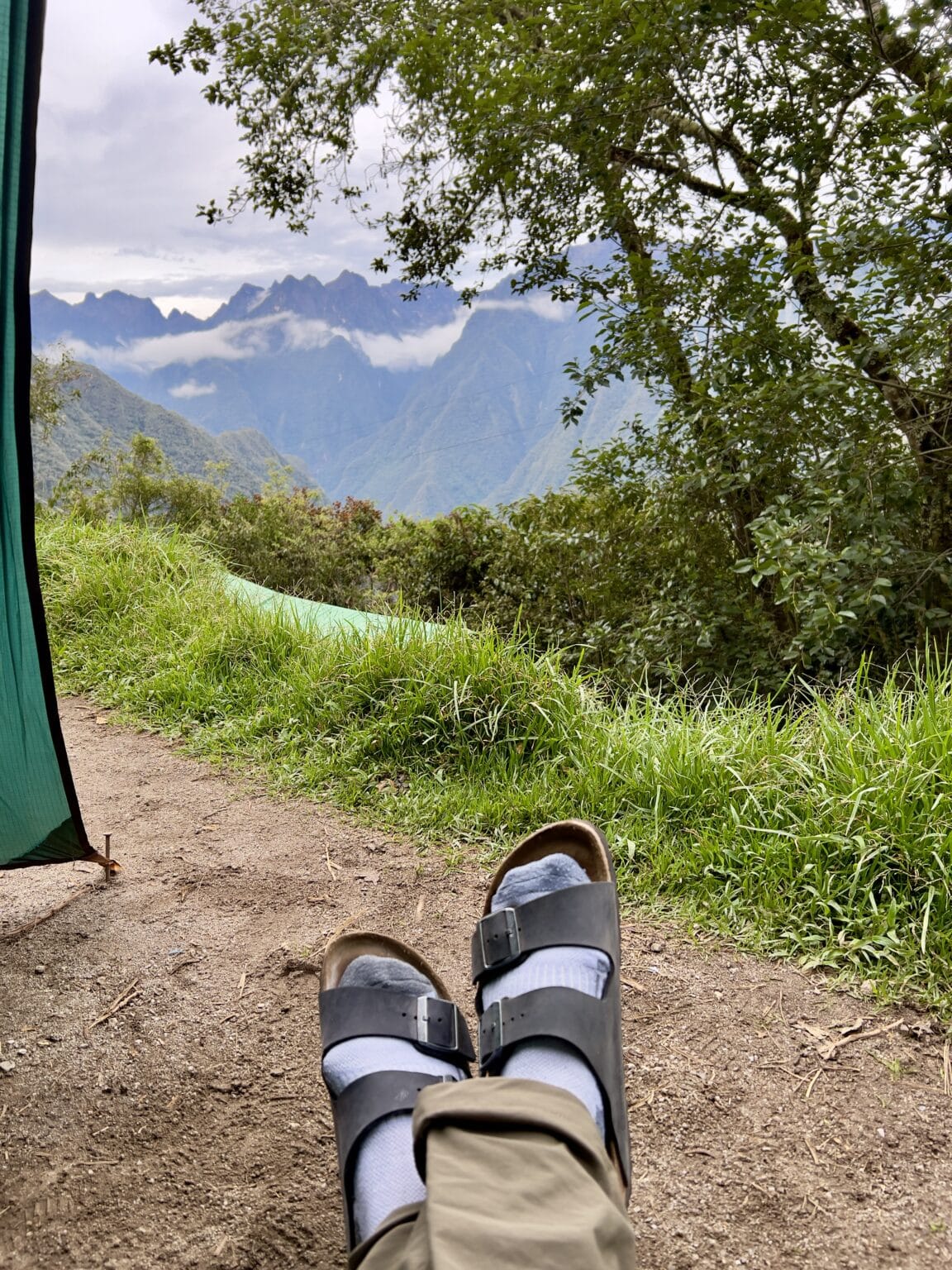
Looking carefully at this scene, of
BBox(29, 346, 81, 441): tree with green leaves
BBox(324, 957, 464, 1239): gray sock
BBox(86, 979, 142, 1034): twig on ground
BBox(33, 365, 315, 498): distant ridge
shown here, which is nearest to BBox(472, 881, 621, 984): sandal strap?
BBox(324, 957, 464, 1239): gray sock

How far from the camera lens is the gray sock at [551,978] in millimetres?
941

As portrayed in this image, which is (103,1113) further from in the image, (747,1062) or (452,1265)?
(747,1062)

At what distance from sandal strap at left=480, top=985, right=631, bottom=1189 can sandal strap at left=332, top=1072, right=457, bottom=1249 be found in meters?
0.08

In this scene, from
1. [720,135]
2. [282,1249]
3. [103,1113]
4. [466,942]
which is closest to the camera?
[282,1249]

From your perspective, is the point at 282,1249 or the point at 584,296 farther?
the point at 584,296

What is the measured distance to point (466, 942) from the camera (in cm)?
154

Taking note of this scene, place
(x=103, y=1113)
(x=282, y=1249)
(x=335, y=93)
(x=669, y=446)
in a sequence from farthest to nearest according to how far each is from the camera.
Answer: (x=335, y=93), (x=669, y=446), (x=103, y=1113), (x=282, y=1249)

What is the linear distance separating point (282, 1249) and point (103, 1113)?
369 millimetres

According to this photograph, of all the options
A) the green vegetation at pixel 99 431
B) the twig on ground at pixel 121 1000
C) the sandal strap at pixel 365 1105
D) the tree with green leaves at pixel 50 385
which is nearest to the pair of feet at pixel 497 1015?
the sandal strap at pixel 365 1105

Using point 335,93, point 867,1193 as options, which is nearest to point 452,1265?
point 867,1193

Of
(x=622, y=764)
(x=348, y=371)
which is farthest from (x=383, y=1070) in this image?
(x=348, y=371)

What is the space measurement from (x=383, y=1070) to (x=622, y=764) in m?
1.09

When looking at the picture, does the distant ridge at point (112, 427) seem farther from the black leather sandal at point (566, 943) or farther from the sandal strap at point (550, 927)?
the sandal strap at point (550, 927)

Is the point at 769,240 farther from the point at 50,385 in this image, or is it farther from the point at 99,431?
the point at 50,385
